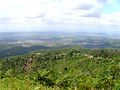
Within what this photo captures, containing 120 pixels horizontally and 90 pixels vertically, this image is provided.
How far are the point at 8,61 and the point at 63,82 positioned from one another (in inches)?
5778

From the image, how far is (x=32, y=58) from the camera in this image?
559 feet

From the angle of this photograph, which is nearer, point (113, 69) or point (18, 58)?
point (113, 69)

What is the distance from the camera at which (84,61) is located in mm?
138125

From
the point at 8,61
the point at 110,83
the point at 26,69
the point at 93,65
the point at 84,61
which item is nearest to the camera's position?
the point at 110,83

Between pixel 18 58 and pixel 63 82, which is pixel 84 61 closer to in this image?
pixel 18 58

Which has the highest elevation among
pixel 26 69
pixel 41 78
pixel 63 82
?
pixel 41 78

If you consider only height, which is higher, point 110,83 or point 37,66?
point 110,83

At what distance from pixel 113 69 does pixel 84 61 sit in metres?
102

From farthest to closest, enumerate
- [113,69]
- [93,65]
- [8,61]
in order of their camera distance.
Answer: [8,61]
[93,65]
[113,69]

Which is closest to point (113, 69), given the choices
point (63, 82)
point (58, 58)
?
point (63, 82)

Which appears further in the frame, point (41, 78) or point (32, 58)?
point (32, 58)

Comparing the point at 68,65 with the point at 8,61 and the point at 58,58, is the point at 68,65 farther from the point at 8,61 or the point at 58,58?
the point at 8,61

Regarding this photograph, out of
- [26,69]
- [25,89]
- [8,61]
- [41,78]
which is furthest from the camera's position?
[8,61]

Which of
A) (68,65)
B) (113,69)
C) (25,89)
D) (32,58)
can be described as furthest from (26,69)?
(25,89)
